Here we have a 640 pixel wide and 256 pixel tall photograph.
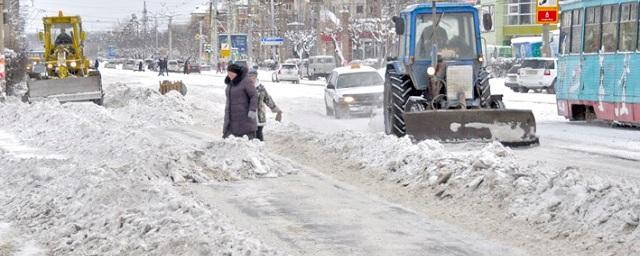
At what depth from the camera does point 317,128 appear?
78.6ft

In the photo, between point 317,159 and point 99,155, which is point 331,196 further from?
Result: point 99,155

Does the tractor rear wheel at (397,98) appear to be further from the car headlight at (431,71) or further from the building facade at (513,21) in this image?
the building facade at (513,21)

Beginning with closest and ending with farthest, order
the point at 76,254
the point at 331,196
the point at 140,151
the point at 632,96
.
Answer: the point at 76,254, the point at 331,196, the point at 140,151, the point at 632,96

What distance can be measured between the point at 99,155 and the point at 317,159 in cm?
349

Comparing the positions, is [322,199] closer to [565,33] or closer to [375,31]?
[565,33]

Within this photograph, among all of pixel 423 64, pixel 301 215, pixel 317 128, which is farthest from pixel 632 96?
pixel 301 215

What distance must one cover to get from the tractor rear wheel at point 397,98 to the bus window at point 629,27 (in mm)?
4893

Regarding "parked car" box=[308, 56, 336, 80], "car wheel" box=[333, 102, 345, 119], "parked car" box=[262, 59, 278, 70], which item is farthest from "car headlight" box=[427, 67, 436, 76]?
"parked car" box=[262, 59, 278, 70]

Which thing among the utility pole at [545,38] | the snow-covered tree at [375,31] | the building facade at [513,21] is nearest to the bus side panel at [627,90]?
the utility pole at [545,38]

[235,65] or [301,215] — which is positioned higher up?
[235,65]

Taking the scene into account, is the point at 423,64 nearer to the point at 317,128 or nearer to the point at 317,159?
the point at 317,159

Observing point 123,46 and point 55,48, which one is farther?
point 123,46

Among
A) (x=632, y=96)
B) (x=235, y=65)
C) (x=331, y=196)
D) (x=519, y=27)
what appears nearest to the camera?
(x=331, y=196)

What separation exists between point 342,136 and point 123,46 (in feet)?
545
